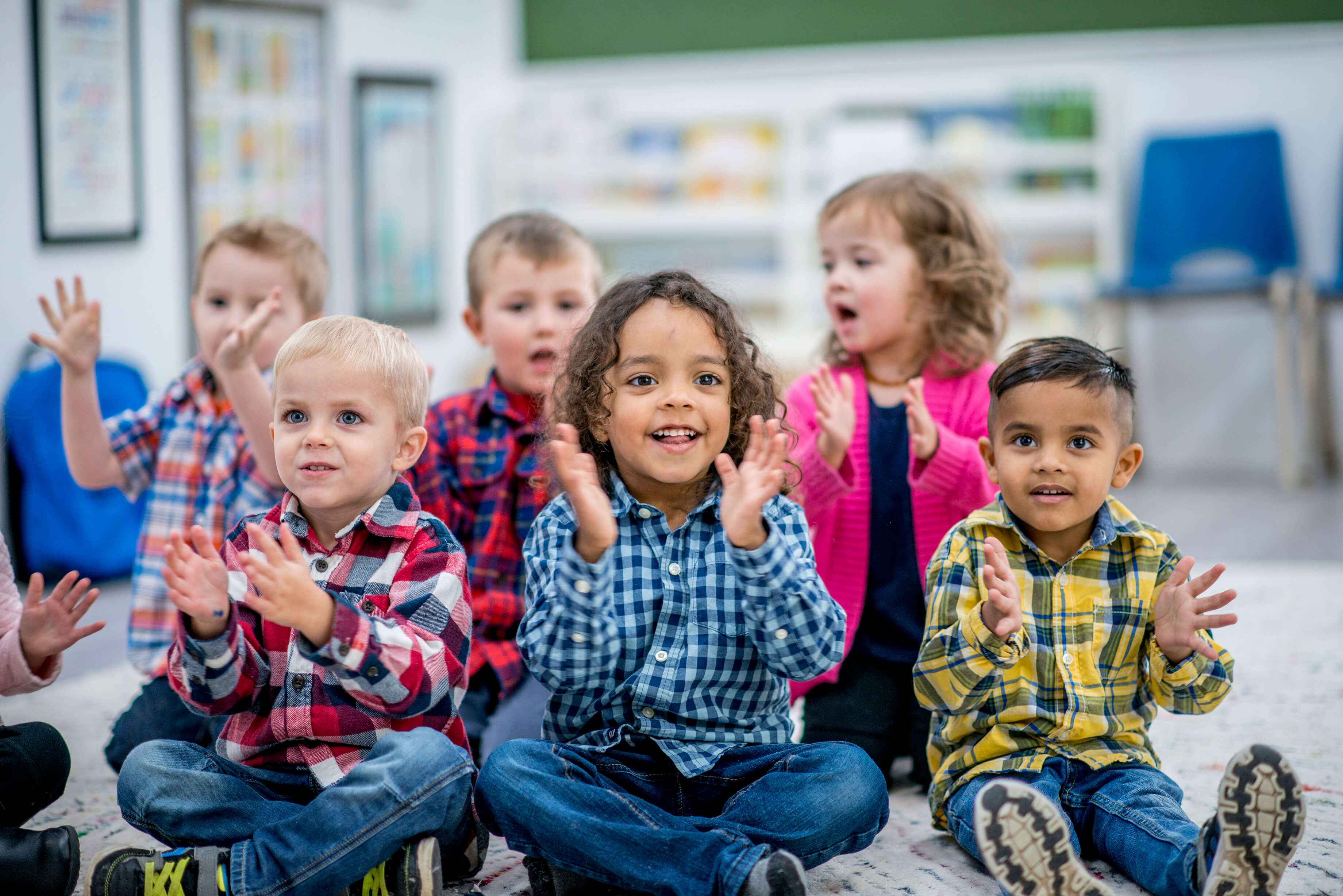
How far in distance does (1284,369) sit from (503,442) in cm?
323

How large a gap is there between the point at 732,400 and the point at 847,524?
17.3 inches

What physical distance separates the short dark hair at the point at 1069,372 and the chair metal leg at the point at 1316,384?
3.15m

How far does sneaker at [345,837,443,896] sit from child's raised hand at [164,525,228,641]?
0.28 metres

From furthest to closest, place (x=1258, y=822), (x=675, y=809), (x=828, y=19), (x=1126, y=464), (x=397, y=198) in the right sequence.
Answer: (x=828, y=19) < (x=397, y=198) < (x=1126, y=464) < (x=675, y=809) < (x=1258, y=822)

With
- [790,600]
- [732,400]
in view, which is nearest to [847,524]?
[732,400]

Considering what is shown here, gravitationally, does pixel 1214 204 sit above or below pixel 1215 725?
above

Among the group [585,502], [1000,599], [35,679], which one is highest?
[585,502]

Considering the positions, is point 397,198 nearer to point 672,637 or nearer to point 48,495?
point 48,495

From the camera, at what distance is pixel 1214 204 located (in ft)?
15.3

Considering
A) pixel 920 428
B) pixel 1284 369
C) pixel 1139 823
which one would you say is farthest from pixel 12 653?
pixel 1284 369

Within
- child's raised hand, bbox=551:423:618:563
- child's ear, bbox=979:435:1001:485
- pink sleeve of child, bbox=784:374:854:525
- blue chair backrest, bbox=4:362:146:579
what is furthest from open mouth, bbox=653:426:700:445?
blue chair backrest, bbox=4:362:146:579

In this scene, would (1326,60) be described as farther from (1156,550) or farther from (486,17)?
(1156,550)

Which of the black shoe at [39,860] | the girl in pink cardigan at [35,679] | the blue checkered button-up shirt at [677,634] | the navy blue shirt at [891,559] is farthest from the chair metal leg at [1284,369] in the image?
the black shoe at [39,860]

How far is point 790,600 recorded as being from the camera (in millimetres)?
1237
